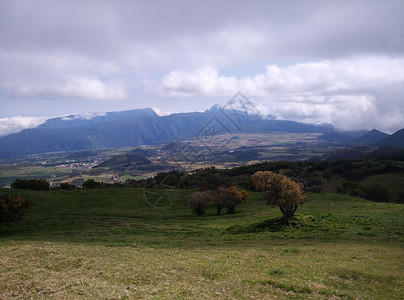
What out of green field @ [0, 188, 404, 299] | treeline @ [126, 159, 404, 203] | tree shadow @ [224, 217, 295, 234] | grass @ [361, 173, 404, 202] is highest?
green field @ [0, 188, 404, 299]

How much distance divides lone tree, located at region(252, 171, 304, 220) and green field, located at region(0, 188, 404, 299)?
1764mm

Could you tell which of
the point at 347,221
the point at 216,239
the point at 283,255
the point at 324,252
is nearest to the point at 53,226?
the point at 216,239

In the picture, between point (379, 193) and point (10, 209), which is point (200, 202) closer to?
point (10, 209)

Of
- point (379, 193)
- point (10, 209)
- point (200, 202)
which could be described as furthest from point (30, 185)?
point (379, 193)

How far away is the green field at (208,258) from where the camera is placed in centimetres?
1141

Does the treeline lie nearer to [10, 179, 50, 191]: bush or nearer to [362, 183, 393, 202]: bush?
[362, 183, 393, 202]: bush

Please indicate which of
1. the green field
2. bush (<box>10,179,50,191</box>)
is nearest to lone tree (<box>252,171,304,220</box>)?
the green field

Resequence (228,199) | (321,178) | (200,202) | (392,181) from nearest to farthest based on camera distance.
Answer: (200,202)
(228,199)
(392,181)
(321,178)

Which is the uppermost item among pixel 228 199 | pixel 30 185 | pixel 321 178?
pixel 30 185

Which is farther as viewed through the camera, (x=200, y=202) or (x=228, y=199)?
(x=228, y=199)

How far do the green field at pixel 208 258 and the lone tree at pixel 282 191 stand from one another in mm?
1764

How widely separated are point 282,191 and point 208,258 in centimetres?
1485

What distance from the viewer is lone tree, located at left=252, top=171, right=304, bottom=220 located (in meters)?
28.5

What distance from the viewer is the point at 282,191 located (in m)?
29.0
